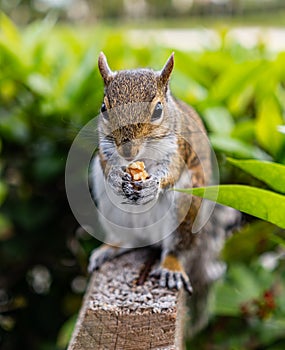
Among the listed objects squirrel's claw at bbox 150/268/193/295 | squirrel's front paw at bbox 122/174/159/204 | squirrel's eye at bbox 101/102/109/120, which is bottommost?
squirrel's claw at bbox 150/268/193/295

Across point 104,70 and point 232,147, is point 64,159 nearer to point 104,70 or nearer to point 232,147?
point 232,147

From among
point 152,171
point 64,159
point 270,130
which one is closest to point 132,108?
point 152,171

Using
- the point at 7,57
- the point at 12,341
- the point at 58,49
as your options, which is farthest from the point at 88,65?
the point at 12,341

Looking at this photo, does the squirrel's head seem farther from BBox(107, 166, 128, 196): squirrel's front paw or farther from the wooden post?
the wooden post

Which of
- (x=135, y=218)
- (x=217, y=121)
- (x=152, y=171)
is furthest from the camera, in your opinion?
(x=217, y=121)

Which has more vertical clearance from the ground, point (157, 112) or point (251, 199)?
point (157, 112)

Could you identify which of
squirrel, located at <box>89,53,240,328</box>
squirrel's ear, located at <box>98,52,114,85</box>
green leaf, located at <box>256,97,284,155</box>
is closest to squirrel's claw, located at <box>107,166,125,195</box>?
squirrel, located at <box>89,53,240,328</box>

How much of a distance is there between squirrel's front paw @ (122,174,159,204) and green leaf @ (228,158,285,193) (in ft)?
0.47

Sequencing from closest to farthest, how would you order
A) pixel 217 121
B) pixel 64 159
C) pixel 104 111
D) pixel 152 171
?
1. pixel 104 111
2. pixel 152 171
3. pixel 217 121
4. pixel 64 159

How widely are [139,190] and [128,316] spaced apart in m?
0.20

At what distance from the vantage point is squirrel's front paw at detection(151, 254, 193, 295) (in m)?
1.00

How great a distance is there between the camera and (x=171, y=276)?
103cm

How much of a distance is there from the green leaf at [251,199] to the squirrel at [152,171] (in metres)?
0.15

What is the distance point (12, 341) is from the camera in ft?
5.85
